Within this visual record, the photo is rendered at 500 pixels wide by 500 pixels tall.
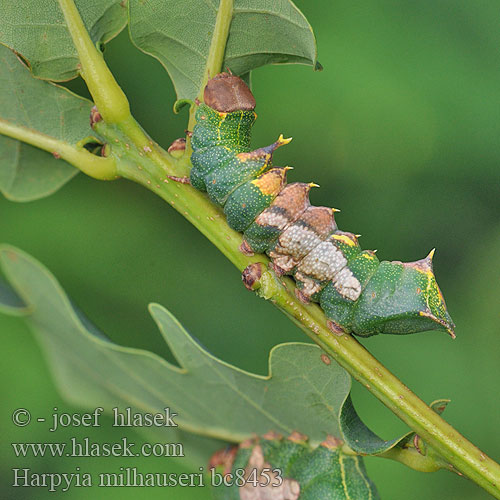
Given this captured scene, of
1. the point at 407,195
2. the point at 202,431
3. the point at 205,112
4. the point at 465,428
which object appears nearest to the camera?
the point at 205,112

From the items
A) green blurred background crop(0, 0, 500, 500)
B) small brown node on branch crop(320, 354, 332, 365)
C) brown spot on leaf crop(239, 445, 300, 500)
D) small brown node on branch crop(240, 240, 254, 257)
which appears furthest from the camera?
green blurred background crop(0, 0, 500, 500)

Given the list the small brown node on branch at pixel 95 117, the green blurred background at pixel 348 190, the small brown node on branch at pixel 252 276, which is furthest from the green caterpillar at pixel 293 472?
the small brown node on branch at pixel 95 117

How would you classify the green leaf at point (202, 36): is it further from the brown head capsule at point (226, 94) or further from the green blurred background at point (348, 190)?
the green blurred background at point (348, 190)

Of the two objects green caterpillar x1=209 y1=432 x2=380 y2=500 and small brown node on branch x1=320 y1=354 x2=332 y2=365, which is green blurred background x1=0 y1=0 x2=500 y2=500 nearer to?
green caterpillar x1=209 y1=432 x2=380 y2=500

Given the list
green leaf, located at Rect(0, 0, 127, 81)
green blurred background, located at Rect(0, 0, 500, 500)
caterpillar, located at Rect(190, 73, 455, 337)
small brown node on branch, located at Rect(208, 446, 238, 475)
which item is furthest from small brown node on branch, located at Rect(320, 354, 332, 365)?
green blurred background, located at Rect(0, 0, 500, 500)

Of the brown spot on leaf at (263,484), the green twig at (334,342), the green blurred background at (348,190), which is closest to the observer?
the green twig at (334,342)

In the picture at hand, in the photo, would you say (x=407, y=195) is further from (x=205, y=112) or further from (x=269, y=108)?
(x=205, y=112)

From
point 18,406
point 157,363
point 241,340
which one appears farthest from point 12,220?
point 157,363
